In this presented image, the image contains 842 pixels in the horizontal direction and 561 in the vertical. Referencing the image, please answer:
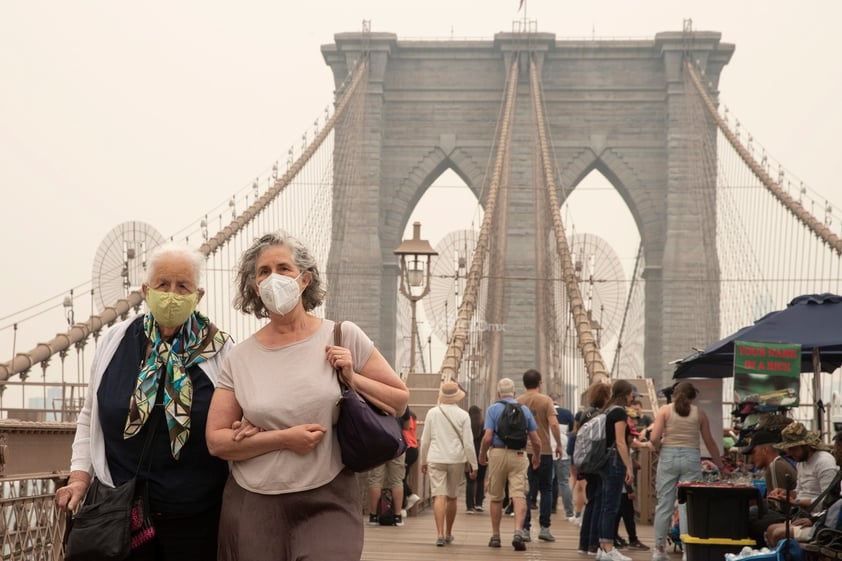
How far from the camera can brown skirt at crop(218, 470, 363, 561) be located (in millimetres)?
3598

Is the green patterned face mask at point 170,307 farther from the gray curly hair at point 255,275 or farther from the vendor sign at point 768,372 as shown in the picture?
the vendor sign at point 768,372

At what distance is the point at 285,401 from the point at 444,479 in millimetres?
6619

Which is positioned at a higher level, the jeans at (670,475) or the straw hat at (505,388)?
the straw hat at (505,388)

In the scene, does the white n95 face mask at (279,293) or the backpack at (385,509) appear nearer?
the white n95 face mask at (279,293)

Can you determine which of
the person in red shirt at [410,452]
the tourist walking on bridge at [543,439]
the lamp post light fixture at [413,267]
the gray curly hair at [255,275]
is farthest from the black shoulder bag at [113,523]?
the lamp post light fixture at [413,267]

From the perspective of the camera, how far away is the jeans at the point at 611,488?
9.22 m

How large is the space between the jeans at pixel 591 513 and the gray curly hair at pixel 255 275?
5.75m

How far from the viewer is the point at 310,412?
12.0 ft

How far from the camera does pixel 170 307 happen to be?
387cm

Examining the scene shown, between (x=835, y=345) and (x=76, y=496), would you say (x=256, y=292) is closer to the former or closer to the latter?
(x=76, y=496)

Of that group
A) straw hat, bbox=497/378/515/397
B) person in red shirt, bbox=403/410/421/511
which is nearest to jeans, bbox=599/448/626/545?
straw hat, bbox=497/378/515/397

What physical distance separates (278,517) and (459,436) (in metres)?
6.96

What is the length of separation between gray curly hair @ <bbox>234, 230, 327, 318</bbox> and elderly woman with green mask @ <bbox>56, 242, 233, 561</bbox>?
12 cm

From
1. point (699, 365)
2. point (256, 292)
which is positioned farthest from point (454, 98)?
point (256, 292)
